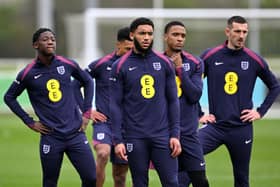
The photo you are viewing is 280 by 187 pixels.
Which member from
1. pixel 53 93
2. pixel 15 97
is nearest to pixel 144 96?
pixel 53 93

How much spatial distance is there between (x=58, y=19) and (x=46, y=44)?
34611mm

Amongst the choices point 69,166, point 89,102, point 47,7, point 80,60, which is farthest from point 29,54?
point 89,102

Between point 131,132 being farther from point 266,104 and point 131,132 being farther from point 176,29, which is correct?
point 266,104

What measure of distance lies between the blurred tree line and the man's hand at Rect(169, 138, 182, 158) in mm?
22851

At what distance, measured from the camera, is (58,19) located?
152 ft

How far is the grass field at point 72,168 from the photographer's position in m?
16.0

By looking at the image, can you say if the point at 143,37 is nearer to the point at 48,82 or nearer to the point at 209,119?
the point at 48,82

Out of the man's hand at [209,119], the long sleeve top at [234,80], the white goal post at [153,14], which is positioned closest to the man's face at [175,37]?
the long sleeve top at [234,80]

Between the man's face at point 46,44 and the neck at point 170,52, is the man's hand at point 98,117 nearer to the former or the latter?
the man's face at point 46,44

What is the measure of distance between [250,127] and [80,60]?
75.0 feet

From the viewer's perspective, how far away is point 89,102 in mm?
12555

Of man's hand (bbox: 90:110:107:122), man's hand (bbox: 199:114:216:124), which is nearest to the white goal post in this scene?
man's hand (bbox: 90:110:107:122)

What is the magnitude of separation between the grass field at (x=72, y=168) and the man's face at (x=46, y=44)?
4.07 m

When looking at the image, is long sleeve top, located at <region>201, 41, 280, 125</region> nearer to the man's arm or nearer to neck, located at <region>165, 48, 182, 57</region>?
neck, located at <region>165, 48, 182, 57</region>
